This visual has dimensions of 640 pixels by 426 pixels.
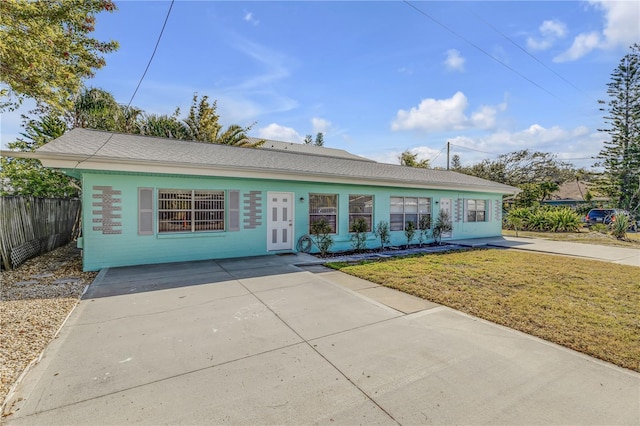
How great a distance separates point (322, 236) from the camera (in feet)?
33.7

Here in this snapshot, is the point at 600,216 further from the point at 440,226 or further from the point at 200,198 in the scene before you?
the point at 200,198

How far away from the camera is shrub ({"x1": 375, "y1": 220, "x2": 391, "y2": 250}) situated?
11.6 m

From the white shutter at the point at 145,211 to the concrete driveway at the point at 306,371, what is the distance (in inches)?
122

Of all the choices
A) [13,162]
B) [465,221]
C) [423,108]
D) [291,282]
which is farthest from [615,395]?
[13,162]

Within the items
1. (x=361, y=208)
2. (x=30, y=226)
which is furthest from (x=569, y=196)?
(x=30, y=226)

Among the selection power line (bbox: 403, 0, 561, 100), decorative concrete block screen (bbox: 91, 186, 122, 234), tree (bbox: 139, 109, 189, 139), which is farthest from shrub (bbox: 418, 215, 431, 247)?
tree (bbox: 139, 109, 189, 139)

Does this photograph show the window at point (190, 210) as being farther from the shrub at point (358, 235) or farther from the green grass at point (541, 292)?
the shrub at point (358, 235)

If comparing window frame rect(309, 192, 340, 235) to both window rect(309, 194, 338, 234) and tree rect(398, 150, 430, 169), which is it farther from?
tree rect(398, 150, 430, 169)

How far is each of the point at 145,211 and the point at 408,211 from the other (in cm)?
970

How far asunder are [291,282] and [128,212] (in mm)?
4749

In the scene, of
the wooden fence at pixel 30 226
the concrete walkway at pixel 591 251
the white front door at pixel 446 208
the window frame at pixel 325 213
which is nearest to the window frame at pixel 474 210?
the white front door at pixel 446 208

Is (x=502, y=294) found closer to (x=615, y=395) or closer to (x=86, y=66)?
(x=615, y=395)

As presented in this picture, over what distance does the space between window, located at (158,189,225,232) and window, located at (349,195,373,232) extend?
4.71 metres

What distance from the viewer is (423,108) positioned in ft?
57.2
